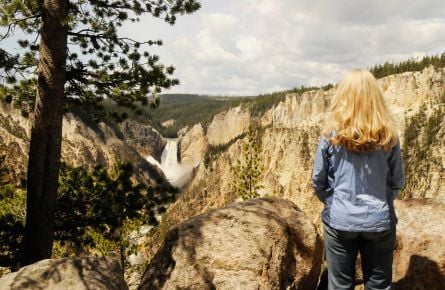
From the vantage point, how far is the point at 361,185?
3678mm

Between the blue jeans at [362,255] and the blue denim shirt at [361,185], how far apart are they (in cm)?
11

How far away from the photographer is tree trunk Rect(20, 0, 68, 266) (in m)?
→ 7.46

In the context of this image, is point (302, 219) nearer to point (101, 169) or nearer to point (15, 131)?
point (101, 169)

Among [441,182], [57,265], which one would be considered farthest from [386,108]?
[441,182]

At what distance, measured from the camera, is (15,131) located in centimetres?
8350

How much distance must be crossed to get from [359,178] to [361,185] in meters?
0.07

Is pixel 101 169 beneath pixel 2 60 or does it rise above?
beneath

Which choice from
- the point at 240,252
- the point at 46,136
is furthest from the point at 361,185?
the point at 46,136

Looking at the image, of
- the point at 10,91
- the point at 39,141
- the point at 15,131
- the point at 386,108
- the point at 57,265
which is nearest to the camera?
the point at 386,108

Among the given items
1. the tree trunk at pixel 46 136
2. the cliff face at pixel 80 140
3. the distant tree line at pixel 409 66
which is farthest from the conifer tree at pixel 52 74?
the distant tree line at pixel 409 66

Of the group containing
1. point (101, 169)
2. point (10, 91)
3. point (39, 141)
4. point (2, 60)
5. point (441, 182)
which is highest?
point (2, 60)

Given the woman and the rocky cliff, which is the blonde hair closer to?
the woman

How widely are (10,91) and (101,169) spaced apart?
282 centimetres

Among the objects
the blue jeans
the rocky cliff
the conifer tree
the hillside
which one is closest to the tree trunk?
the conifer tree
